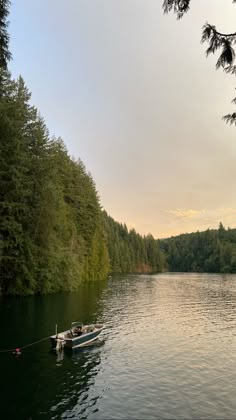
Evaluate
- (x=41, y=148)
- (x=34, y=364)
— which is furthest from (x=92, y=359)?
(x=41, y=148)

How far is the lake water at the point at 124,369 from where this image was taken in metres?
16.3

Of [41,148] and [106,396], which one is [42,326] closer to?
[106,396]

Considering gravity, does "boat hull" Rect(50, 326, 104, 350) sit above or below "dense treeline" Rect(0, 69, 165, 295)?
below

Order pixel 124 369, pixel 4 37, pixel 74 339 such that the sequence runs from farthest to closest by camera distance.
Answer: pixel 74 339, pixel 124 369, pixel 4 37

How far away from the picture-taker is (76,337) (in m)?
26.4

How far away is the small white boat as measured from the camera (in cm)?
2559

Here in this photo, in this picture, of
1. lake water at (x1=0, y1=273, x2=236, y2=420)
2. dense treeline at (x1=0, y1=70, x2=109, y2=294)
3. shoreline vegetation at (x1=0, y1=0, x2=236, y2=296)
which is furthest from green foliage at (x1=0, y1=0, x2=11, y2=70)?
dense treeline at (x1=0, y1=70, x2=109, y2=294)

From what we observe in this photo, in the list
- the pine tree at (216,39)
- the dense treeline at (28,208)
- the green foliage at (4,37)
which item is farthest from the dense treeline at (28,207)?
the pine tree at (216,39)

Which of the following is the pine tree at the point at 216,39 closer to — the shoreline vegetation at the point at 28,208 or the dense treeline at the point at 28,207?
the shoreline vegetation at the point at 28,208

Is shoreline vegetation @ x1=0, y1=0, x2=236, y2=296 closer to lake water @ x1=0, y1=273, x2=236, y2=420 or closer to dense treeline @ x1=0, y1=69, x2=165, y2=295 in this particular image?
dense treeline @ x1=0, y1=69, x2=165, y2=295

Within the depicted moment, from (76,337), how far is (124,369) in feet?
18.9

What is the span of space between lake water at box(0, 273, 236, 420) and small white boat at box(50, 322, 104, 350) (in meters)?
0.62

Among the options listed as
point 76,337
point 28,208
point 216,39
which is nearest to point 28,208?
point 28,208

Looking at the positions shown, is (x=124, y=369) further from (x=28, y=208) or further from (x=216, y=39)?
(x=28, y=208)
